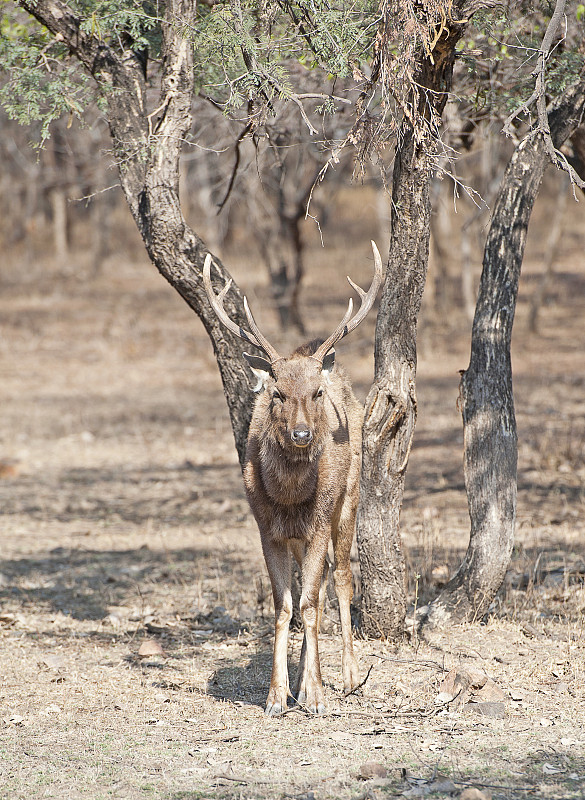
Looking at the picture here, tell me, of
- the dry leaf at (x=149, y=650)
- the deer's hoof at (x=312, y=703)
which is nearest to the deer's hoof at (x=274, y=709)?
the deer's hoof at (x=312, y=703)

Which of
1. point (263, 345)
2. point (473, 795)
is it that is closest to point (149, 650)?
point (263, 345)

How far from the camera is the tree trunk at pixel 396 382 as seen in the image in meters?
6.15

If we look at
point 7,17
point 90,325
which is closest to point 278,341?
point 90,325

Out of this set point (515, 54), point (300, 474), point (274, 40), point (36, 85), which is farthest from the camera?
point (515, 54)

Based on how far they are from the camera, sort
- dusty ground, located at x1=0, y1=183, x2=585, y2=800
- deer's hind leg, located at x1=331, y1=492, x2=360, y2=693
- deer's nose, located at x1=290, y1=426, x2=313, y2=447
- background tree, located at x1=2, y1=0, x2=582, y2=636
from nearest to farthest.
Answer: dusty ground, located at x1=0, y1=183, x2=585, y2=800, deer's nose, located at x1=290, y1=426, x2=313, y2=447, background tree, located at x1=2, y1=0, x2=582, y2=636, deer's hind leg, located at x1=331, y1=492, x2=360, y2=693

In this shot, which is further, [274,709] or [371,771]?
[274,709]

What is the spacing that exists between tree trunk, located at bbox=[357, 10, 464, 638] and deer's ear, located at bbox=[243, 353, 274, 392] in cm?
85

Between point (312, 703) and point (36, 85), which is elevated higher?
point (36, 85)

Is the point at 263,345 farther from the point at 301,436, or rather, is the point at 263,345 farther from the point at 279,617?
the point at 279,617

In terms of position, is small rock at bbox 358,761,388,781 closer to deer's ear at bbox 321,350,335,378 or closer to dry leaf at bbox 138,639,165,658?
deer's ear at bbox 321,350,335,378

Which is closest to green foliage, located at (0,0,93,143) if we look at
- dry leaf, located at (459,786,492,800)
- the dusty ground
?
the dusty ground

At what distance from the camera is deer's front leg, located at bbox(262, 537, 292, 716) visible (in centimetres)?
552

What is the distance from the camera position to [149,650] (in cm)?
663

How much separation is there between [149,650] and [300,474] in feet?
6.13
